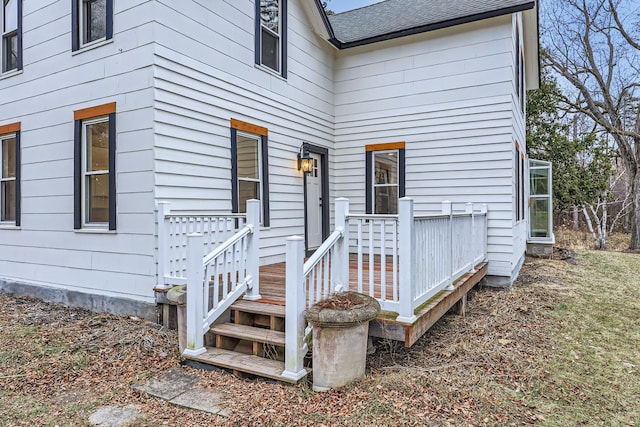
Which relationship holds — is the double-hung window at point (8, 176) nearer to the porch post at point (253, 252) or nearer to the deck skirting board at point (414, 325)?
the porch post at point (253, 252)

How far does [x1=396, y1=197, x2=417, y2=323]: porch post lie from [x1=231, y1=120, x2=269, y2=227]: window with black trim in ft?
11.0

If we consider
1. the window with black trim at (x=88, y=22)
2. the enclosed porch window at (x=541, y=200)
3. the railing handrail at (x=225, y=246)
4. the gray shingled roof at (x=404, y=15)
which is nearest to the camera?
the railing handrail at (x=225, y=246)

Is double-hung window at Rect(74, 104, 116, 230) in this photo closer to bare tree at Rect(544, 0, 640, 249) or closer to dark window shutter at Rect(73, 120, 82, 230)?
dark window shutter at Rect(73, 120, 82, 230)

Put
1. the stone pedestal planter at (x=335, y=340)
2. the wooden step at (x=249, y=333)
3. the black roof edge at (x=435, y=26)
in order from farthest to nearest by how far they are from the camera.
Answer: the black roof edge at (x=435, y=26) → the wooden step at (x=249, y=333) → the stone pedestal planter at (x=335, y=340)

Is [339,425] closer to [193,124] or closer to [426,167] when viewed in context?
[193,124]

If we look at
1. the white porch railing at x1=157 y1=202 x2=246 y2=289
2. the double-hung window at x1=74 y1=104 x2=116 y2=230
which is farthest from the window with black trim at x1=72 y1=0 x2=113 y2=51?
the white porch railing at x1=157 y1=202 x2=246 y2=289

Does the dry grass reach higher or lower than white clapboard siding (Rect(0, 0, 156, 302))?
lower

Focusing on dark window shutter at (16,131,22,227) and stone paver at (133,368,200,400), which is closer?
stone paver at (133,368,200,400)

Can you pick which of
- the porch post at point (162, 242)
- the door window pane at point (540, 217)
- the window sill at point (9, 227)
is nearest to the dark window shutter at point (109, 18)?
the porch post at point (162, 242)

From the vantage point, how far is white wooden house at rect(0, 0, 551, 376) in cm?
539

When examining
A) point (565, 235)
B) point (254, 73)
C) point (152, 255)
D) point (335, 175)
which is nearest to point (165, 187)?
point (152, 255)

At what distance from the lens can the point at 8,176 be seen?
23.1 feet

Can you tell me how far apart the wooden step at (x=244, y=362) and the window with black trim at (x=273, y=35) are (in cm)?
494

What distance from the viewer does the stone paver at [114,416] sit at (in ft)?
10.2
